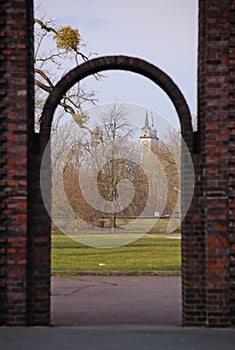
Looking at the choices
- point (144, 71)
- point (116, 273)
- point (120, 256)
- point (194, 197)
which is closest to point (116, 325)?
point (194, 197)

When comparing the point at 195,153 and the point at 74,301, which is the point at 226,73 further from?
the point at 74,301

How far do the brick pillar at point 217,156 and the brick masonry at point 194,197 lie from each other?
0.04ft

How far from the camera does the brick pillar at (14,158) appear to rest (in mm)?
8297

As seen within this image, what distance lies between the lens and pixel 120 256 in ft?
72.2

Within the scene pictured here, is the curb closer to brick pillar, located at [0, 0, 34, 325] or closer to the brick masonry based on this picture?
the brick masonry

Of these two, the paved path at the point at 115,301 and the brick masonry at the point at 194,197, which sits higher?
the brick masonry at the point at 194,197

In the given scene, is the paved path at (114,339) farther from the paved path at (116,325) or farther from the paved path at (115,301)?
the paved path at (115,301)

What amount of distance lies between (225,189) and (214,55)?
163 centimetres

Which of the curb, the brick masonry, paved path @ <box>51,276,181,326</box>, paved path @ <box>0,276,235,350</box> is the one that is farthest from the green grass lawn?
the brick masonry

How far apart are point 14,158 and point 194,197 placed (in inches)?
89.3

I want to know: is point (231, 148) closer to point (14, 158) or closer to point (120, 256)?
point (14, 158)

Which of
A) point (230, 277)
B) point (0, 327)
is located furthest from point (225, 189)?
point (0, 327)

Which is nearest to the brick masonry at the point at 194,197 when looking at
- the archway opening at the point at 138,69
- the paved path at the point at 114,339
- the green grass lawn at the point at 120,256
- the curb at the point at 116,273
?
the archway opening at the point at 138,69

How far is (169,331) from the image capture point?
8.30 metres
